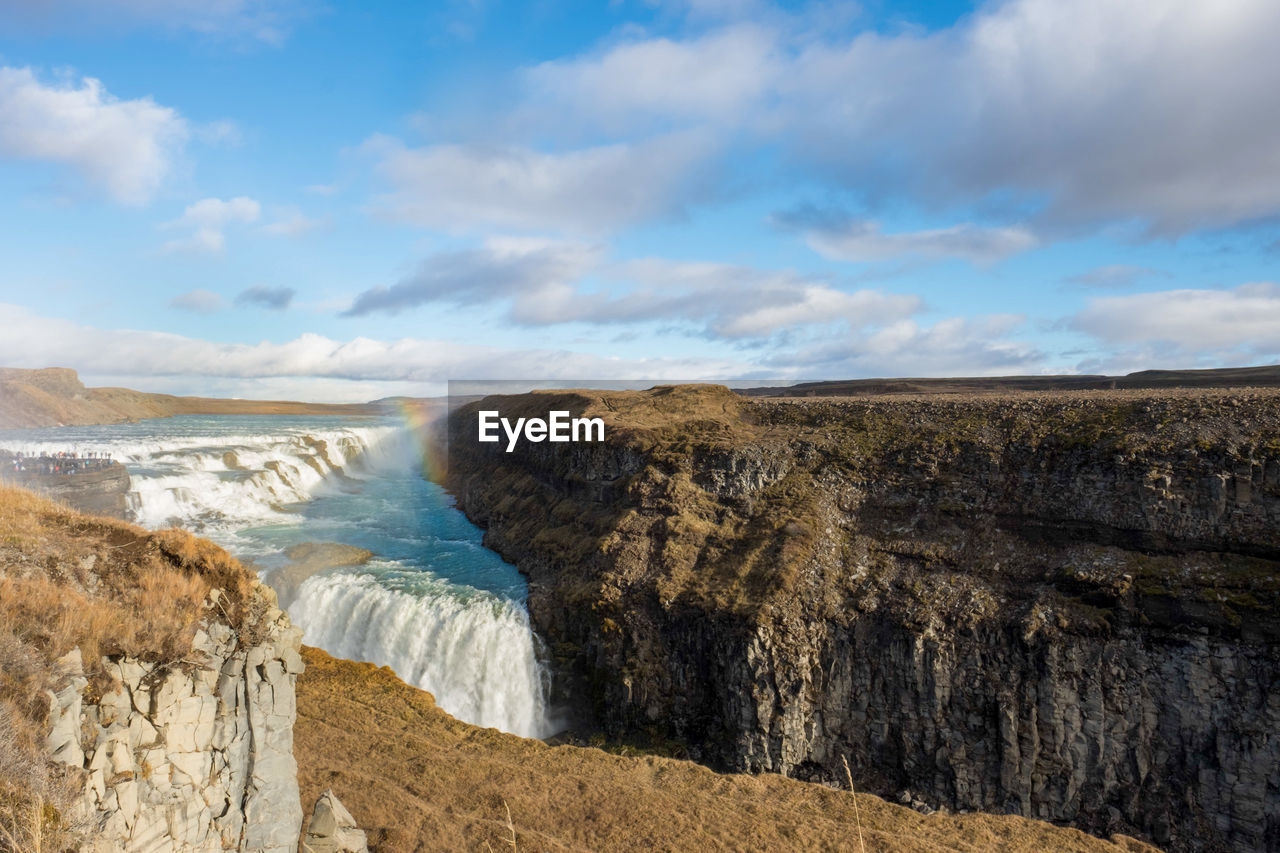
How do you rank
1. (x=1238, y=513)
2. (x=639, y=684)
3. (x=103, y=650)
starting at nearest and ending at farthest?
1. (x=103, y=650)
2. (x=1238, y=513)
3. (x=639, y=684)

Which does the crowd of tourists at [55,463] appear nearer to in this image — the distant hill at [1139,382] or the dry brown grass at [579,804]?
the dry brown grass at [579,804]

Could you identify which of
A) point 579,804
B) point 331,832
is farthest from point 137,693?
point 579,804

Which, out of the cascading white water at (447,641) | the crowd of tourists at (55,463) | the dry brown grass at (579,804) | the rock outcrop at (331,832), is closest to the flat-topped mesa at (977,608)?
the cascading white water at (447,641)

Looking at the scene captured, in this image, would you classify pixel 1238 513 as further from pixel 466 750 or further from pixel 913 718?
pixel 466 750

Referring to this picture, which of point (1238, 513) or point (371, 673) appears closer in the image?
point (1238, 513)

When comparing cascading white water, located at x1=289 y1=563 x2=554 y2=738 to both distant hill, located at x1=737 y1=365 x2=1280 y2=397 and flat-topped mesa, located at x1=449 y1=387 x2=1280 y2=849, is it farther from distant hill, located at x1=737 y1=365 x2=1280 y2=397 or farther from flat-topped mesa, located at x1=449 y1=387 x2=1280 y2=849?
distant hill, located at x1=737 y1=365 x2=1280 y2=397

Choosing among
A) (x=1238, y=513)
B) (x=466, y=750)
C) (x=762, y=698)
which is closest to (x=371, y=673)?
(x=466, y=750)
